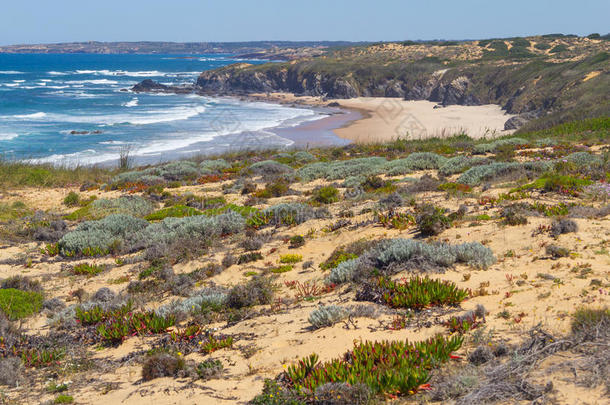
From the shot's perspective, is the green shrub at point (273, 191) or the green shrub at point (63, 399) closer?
the green shrub at point (63, 399)

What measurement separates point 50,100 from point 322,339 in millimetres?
64279

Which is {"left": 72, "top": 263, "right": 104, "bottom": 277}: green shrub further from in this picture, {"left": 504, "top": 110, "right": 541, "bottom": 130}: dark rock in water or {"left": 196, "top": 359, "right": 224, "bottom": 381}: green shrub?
{"left": 504, "top": 110, "right": 541, "bottom": 130}: dark rock in water

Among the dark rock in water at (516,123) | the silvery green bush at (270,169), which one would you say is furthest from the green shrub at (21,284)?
the dark rock in water at (516,123)

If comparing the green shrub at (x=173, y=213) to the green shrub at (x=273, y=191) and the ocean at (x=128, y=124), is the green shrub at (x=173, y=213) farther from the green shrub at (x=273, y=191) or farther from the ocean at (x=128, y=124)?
the ocean at (x=128, y=124)

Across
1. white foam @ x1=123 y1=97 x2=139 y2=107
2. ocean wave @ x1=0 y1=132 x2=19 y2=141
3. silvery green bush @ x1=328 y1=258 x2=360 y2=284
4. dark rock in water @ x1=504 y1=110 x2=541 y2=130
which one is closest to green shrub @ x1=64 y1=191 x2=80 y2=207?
silvery green bush @ x1=328 y1=258 x2=360 y2=284

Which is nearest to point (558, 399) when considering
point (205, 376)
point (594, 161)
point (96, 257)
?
point (205, 376)

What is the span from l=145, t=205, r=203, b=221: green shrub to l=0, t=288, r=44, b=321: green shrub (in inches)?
188

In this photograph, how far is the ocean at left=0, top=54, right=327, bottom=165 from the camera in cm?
3094

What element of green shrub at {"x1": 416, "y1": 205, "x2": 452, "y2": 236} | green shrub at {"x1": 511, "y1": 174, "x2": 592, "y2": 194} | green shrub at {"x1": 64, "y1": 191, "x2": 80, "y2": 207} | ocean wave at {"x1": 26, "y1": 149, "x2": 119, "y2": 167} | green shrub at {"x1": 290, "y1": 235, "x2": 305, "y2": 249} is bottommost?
ocean wave at {"x1": 26, "y1": 149, "x2": 119, "y2": 167}

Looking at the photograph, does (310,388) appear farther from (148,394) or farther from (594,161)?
(594,161)

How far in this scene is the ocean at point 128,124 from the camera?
102 ft

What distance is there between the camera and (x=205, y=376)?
498cm

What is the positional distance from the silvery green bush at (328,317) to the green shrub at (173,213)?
7479mm

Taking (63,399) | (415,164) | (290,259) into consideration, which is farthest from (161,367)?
(415,164)
